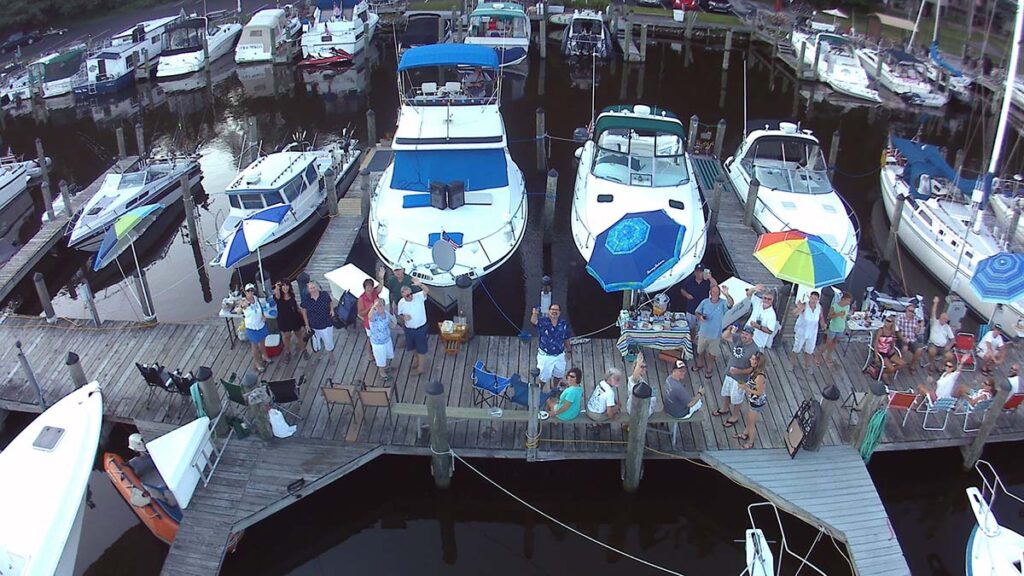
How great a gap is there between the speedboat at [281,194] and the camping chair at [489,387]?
23.2 ft

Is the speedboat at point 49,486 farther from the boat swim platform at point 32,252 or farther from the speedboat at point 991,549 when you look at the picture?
the speedboat at point 991,549

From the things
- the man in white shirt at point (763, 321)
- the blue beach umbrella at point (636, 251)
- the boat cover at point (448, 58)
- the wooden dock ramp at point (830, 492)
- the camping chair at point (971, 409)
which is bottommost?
the wooden dock ramp at point (830, 492)

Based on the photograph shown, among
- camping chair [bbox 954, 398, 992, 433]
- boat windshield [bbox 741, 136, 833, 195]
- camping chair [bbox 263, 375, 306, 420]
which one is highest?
boat windshield [bbox 741, 136, 833, 195]

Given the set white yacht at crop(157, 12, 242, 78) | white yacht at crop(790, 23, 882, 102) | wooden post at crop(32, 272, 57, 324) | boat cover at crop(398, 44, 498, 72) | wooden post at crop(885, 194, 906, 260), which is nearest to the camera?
wooden post at crop(32, 272, 57, 324)

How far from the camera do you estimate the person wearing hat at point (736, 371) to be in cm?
968

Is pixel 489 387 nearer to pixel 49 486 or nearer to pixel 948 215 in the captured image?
pixel 49 486

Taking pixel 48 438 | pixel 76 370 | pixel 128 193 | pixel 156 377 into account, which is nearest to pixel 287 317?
pixel 156 377

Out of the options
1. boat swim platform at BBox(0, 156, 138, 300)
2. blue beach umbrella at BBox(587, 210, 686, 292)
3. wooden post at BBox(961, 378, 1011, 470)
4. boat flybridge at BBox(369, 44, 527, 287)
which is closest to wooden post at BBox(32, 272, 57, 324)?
boat swim platform at BBox(0, 156, 138, 300)

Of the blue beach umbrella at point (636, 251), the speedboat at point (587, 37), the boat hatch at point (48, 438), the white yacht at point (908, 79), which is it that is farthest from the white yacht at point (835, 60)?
the boat hatch at point (48, 438)

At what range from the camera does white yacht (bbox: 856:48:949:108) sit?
83.8 feet

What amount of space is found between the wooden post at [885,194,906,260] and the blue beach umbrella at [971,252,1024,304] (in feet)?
16.3

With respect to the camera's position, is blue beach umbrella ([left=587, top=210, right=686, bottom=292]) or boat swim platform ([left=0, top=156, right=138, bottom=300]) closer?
blue beach umbrella ([left=587, top=210, right=686, bottom=292])

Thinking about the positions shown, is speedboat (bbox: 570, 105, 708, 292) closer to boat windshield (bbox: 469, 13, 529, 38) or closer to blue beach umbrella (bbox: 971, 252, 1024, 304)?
blue beach umbrella (bbox: 971, 252, 1024, 304)

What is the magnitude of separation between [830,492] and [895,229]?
8544 millimetres
